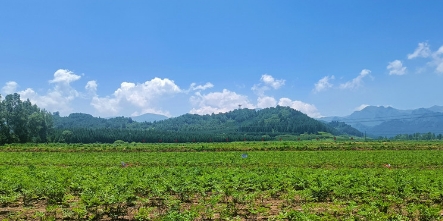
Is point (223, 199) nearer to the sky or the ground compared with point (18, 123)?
nearer to the ground

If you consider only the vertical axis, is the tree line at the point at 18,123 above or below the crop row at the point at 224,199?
above

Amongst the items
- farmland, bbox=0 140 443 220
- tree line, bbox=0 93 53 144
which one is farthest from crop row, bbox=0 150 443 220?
tree line, bbox=0 93 53 144

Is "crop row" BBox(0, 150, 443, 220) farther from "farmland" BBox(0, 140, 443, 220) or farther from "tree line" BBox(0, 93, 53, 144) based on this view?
"tree line" BBox(0, 93, 53, 144)

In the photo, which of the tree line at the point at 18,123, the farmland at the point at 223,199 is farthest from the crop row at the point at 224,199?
the tree line at the point at 18,123

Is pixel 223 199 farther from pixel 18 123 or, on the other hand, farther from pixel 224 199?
pixel 18 123

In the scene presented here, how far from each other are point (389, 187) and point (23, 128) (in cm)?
9005

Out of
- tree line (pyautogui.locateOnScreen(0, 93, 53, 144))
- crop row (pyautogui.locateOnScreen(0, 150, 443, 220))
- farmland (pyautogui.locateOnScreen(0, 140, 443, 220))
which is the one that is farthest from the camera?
tree line (pyautogui.locateOnScreen(0, 93, 53, 144))

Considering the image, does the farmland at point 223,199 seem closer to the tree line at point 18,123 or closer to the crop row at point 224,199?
the crop row at point 224,199

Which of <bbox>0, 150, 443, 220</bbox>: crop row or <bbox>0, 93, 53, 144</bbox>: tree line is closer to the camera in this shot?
<bbox>0, 150, 443, 220</bbox>: crop row

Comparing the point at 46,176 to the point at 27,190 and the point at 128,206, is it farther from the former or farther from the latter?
the point at 128,206

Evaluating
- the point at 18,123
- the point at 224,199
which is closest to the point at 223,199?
the point at 224,199

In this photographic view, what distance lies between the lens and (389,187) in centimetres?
1537

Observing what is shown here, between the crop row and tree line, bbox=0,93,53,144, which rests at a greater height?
tree line, bbox=0,93,53,144

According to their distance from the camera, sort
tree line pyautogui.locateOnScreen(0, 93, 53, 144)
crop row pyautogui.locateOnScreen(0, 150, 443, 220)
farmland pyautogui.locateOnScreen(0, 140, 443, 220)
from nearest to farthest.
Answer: farmland pyautogui.locateOnScreen(0, 140, 443, 220) < crop row pyautogui.locateOnScreen(0, 150, 443, 220) < tree line pyautogui.locateOnScreen(0, 93, 53, 144)
